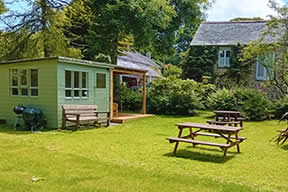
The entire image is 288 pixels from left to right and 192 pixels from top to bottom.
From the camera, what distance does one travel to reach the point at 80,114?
34.1 feet

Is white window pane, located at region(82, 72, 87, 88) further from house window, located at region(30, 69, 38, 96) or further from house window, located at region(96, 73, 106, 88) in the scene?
house window, located at region(30, 69, 38, 96)

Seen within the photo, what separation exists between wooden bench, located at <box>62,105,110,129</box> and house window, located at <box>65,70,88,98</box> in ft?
1.71

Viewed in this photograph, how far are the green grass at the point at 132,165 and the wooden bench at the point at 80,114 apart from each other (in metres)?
1.37

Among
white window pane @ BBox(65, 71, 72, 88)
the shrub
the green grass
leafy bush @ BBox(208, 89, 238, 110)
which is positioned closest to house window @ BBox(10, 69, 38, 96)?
white window pane @ BBox(65, 71, 72, 88)

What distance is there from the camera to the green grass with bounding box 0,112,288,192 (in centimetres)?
433

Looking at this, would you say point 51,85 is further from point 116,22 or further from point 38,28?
point 38,28

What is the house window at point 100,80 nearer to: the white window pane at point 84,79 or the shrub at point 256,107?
the white window pane at point 84,79

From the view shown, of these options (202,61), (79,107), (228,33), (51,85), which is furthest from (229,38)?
(51,85)

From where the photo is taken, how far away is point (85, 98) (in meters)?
11.2

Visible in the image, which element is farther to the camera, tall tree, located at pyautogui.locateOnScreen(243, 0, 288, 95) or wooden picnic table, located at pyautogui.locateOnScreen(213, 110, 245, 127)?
tall tree, located at pyautogui.locateOnScreen(243, 0, 288, 95)

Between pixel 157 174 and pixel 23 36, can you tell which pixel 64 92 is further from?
pixel 23 36

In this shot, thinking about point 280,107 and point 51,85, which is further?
point 280,107

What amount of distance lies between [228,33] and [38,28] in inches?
537

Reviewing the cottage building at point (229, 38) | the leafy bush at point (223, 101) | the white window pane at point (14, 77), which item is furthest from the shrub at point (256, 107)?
the white window pane at point (14, 77)
